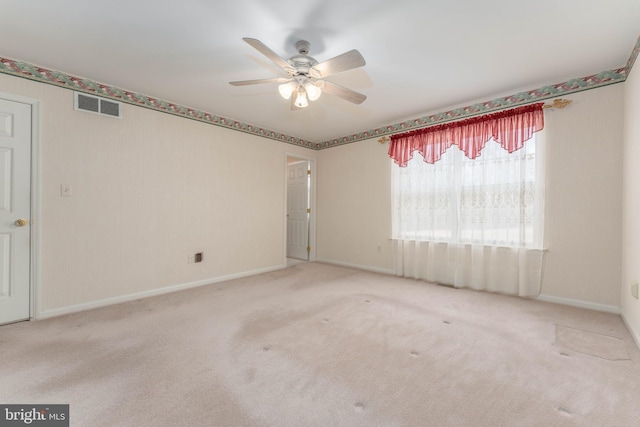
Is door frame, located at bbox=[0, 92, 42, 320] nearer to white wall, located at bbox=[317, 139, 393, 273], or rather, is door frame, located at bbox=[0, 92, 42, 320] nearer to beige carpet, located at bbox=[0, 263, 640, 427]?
beige carpet, located at bbox=[0, 263, 640, 427]

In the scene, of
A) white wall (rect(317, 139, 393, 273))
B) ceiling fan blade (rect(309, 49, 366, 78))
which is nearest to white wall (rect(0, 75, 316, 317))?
white wall (rect(317, 139, 393, 273))

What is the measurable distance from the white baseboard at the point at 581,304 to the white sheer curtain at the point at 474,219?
0.14 meters

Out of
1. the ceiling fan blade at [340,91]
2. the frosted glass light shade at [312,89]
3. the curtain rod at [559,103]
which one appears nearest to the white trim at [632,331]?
the curtain rod at [559,103]

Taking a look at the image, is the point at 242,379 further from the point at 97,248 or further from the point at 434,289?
the point at 434,289

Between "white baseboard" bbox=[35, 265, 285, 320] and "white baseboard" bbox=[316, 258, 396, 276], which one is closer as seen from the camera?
"white baseboard" bbox=[35, 265, 285, 320]

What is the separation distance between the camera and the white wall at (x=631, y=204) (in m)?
2.19

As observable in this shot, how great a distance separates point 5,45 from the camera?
2297 mm

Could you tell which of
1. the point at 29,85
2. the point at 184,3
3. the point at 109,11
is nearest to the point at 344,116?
the point at 184,3

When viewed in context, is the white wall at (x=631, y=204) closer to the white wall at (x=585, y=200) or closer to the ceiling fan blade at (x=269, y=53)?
the white wall at (x=585, y=200)

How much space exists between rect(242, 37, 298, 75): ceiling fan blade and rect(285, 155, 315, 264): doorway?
3.16m

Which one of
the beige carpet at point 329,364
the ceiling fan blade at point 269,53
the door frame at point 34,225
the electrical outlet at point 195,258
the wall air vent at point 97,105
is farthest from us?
the electrical outlet at point 195,258

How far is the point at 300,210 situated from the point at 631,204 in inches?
182

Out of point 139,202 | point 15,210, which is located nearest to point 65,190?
point 15,210

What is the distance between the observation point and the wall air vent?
9.28ft
